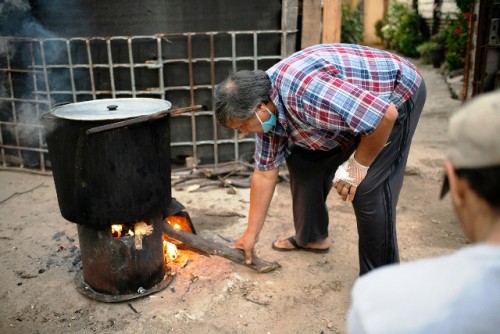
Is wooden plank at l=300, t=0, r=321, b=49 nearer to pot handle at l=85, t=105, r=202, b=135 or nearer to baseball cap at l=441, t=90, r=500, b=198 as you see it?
pot handle at l=85, t=105, r=202, b=135

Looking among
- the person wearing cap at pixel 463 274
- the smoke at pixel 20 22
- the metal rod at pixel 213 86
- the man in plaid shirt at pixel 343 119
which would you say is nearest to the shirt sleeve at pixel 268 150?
the man in plaid shirt at pixel 343 119

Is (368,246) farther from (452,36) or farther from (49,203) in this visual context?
(452,36)

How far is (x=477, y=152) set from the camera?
101 centimetres

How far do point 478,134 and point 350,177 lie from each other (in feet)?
6.27

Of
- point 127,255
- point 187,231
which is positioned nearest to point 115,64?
point 187,231

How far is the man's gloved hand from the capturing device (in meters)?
2.86

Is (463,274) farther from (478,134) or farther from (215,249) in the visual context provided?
(215,249)

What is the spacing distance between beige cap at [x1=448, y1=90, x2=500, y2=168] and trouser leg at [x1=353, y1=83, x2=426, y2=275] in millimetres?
1910

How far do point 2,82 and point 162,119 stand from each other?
3.83m

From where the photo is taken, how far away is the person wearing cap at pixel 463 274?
3.12ft

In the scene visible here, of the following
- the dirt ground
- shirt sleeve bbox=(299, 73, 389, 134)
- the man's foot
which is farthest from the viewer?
the man's foot

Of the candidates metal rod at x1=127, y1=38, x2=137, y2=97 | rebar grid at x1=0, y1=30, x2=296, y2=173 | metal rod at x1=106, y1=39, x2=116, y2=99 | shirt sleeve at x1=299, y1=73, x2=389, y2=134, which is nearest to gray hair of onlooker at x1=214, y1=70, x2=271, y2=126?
shirt sleeve at x1=299, y1=73, x2=389, y2=134

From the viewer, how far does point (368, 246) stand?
312 centimetres

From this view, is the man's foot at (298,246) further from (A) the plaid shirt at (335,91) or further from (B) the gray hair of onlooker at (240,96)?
(B) the gray hair of onlooker at (240,96)
